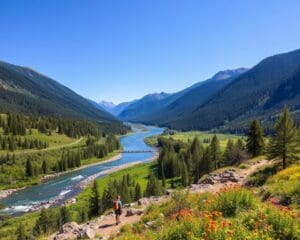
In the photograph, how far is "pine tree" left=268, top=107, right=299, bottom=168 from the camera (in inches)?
1478

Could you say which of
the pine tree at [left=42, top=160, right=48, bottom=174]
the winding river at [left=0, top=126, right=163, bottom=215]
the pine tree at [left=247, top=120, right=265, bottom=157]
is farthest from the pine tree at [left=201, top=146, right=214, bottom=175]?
the pine tree at [left=42, top=160, right=48, bottom=174]

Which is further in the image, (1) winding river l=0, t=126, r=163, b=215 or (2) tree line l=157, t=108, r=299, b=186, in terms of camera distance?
(1) winding river l=0, t=126, r=163, b=215

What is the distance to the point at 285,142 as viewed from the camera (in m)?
37.8

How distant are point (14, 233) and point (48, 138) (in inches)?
5569

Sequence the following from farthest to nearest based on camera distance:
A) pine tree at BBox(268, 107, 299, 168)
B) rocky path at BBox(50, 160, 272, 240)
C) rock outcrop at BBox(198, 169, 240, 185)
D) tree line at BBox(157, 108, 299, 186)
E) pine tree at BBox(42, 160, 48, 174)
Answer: pine tree at BBox(42, 160, 48, 174) < tree line at BBox(157, 108, 299, 186) < pine tree at BBox(268, 107, 299, 168) < rock outcrop at BBox(198, 169, 240, 185) < rocky path at BBox(50, 160, 272, 240)

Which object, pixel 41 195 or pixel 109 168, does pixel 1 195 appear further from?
pixel 109 168

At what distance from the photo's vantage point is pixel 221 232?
32.7ft

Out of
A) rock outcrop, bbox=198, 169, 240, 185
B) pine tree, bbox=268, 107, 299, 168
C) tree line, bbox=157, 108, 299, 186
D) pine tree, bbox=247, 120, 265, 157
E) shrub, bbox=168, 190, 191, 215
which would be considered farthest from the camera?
pine tree, bbox=247, 120, 265, 157

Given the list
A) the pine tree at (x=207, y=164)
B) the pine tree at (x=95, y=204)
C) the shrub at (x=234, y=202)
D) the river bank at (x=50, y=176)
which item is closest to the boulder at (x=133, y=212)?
the shrub at (x=234, y=202)

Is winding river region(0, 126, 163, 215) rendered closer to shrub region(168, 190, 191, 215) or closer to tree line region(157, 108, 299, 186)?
tree line region(157, 108, 299, 186)

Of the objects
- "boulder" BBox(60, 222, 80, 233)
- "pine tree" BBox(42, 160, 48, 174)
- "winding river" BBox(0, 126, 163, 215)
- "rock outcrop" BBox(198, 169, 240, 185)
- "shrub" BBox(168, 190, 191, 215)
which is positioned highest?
"shrub" BBox(168, 190, 191, 215)

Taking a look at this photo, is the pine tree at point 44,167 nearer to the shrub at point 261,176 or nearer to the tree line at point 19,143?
the tree line at point 19,143

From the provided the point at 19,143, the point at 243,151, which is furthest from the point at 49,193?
the point at 19,143

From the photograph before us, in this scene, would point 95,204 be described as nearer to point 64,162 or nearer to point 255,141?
point 255,141
